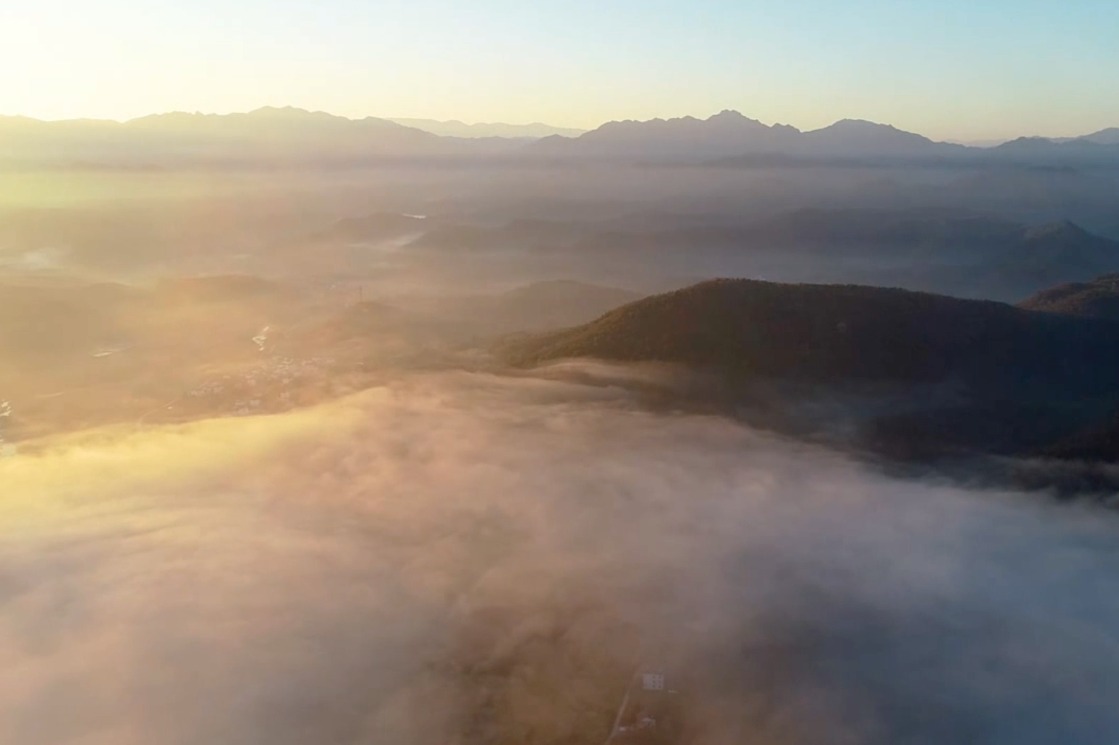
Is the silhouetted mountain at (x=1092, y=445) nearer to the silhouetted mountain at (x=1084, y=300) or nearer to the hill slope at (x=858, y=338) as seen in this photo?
the hill slope at (x=858, y=338)

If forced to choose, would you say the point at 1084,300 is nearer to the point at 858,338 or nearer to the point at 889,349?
the point at 889,349

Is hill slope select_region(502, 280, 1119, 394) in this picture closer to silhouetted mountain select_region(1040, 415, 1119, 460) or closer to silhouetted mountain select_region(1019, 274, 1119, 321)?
silhouetted mountain select_region(1040, 415, 1119, 460)

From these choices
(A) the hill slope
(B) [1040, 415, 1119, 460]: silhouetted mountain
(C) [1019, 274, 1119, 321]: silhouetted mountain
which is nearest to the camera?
(B) [1040, 415, 1119, 460]: silhouetted mountain

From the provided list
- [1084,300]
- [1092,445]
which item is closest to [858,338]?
[1092,445]

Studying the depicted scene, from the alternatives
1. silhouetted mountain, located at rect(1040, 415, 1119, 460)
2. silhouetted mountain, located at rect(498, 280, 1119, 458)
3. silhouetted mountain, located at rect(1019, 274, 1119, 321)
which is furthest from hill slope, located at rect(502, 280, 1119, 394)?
silhouetted mountain, located at rect(1019, 274, 1119, 321)

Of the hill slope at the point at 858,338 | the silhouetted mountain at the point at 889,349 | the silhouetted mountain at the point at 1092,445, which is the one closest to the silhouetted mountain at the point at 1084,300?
the hill slope at the point at 858,338

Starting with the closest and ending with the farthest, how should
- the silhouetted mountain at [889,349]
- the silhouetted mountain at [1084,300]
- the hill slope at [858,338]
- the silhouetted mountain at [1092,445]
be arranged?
the silhouetted mountain at [1092,445], the silhouetted mountain at [889,349], the hill slope at [858,338], the silhouetted mountain at [1084,300]

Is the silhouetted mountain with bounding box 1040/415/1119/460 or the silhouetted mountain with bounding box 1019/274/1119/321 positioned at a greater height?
the silhouetted mountain with bounding box 1019/274/1119/321

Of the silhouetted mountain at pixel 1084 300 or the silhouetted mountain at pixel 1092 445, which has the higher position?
the silhouetted mountain at pixel 1084 300

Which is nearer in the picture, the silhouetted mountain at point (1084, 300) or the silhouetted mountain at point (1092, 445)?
the silhouetted mountain at point (1092, 445)
